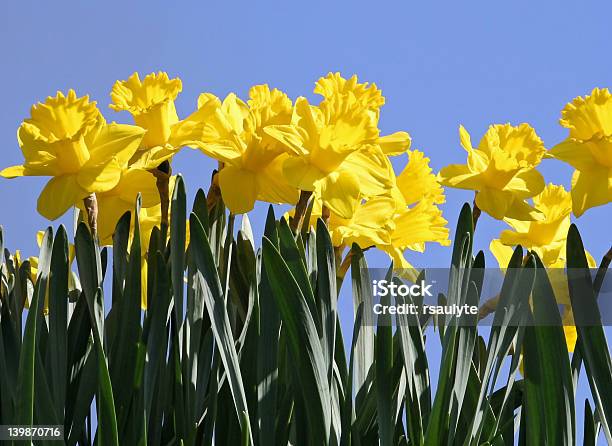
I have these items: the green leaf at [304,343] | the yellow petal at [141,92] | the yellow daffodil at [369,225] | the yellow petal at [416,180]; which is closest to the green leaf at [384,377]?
the green leaf at [304,343]

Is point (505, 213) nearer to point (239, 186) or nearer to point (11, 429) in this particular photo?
point (239, 186)

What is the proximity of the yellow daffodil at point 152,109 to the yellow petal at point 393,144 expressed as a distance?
0.75 ft

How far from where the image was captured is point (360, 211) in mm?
1078

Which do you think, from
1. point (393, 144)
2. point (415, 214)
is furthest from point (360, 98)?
point (415, 214)

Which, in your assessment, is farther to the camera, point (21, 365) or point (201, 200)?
point (201, 200)

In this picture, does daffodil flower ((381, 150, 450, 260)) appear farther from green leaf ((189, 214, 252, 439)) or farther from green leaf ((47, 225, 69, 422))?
green leaf ((47, 225, 69, 422))

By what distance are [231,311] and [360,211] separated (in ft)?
0.64

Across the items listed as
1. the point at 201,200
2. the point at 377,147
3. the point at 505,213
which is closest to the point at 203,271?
the point at 201,200

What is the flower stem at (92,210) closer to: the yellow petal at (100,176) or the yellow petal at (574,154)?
the yellow petal at (100,176)

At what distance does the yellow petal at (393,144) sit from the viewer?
102 cm

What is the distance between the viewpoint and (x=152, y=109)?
103cm

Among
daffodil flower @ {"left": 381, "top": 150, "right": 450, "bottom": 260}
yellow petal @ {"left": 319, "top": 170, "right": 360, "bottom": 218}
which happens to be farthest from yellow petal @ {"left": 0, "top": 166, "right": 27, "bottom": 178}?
daffodil flower @ {"left": 381, "top": 150, "right": 450, "bottom": 260}

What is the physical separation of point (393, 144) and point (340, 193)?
0.11m

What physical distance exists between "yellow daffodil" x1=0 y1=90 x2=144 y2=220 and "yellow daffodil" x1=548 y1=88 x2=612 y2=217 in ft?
1.61
